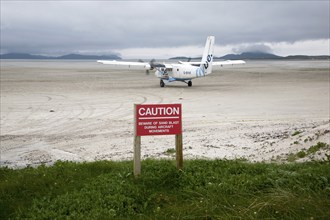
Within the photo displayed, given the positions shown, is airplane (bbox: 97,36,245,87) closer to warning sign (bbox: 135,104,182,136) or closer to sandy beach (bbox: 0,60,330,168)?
sandy beach (bbox: 0,60,330,168)

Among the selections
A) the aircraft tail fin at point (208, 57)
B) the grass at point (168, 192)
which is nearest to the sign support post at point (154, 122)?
the grass at point (168, 192)

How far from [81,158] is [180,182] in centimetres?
457

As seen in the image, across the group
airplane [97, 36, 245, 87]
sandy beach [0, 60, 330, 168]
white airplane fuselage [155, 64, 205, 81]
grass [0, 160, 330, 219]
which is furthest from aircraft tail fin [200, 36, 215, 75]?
grass [0, 160, 330, 219]

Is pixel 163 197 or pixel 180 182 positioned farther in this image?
pixel 180 182

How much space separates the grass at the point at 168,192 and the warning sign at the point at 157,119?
80cm

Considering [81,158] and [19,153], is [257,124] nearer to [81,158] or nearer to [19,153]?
[81,158]

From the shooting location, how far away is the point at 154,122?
6.77 m

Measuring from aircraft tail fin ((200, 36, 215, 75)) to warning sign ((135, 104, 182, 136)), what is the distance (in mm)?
27740

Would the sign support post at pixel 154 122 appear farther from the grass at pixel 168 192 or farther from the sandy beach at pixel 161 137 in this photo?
the sandy beach at pixel 161 137

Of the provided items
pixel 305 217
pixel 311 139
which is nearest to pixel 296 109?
pixel 311 139

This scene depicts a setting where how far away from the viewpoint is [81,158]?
10.2 m

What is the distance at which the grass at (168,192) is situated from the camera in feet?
16.9

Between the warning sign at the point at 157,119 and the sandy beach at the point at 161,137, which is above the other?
the warning sign at the point at 157,119

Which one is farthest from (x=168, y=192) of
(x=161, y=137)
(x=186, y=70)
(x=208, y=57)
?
(x=208, y=57)
